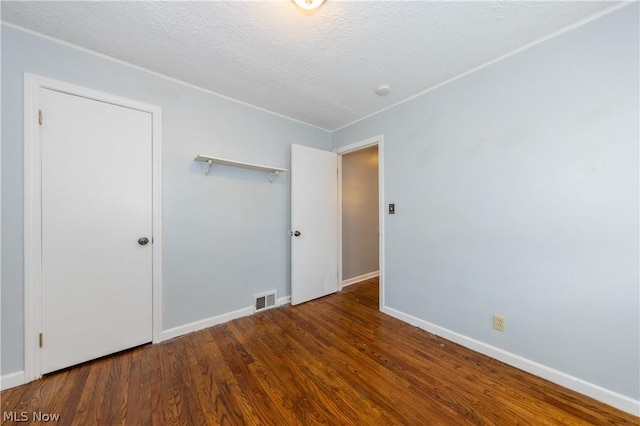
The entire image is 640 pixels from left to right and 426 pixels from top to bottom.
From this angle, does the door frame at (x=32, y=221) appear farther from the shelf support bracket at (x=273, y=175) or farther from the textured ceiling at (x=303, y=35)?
the shelf support bracket at (x=273, y=175)

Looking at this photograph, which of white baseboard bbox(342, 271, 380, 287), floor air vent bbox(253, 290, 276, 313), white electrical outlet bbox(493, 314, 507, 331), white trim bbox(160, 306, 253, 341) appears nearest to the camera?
white electrical outlet bbox(493, 314, 507, 331)

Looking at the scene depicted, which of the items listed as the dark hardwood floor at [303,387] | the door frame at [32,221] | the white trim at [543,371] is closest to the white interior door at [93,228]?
the door frame at [32,221]

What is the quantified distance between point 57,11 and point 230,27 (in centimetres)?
104

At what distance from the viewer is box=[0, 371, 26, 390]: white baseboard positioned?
1.51 m

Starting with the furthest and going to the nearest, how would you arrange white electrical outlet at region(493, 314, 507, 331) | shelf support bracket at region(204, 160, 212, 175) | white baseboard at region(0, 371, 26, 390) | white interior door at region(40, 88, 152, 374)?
1. shelf support bracket at region(204, 160, 212, 175)
2. white electrical outlet at region(493, 314, 507, 331)
3. white interior door at region(40, 88, 152, 374)
4. white baseboard at region(0, 371, 26, 390)

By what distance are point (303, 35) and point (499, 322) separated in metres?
2.62

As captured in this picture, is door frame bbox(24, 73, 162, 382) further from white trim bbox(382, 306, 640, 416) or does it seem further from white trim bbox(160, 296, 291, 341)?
white trim bbox(382, 306, 640, 416)

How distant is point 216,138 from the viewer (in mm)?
2420

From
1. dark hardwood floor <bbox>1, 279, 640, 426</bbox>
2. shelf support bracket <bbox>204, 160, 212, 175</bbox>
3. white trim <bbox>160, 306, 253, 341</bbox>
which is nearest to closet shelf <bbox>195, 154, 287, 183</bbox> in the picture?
shelf support bracket <bbox>204, 160, 212, 175</bbox>

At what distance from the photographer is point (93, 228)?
5.94 feet

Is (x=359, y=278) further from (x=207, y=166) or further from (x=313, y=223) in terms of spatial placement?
(x=207, y=166)

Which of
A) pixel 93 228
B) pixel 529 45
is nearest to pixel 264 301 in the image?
pixel 93 228

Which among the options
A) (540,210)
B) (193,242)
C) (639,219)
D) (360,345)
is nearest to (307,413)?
(360,345)

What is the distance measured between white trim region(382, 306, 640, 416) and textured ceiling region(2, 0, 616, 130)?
7.64 feet
